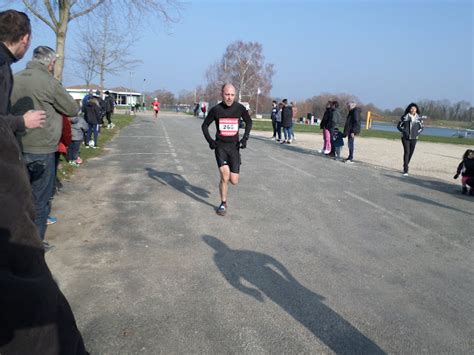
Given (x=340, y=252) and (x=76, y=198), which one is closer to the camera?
(x=340, y=252)

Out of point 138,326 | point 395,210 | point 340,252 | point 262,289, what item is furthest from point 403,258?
point 138,326

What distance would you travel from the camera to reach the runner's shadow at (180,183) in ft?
27.4

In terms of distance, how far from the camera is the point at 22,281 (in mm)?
1712

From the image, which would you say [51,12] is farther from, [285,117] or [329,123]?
[285,117]

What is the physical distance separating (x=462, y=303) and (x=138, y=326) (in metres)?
3.02

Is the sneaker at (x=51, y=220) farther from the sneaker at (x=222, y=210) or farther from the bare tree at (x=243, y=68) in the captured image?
the bare tree at (x=243, y=68)

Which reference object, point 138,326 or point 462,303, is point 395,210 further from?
point 138,326

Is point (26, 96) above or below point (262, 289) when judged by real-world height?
above

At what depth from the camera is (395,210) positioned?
25.9ft

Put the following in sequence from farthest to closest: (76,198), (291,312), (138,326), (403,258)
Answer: (76,198) → (403,258) → (291,312) → (138,326)

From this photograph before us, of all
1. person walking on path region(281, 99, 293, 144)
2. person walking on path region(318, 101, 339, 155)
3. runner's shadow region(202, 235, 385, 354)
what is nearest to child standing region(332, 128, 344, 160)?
person walking on path region(318, 101, 339, 155)

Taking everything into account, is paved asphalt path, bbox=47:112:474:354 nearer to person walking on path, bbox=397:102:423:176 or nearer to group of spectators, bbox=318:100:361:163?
person walking on path, bbox=397:102:423:176

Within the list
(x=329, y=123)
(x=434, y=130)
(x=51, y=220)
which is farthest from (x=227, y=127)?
(x=434, y=130)

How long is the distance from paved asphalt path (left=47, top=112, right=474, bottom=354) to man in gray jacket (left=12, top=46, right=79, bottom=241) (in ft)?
2.54
